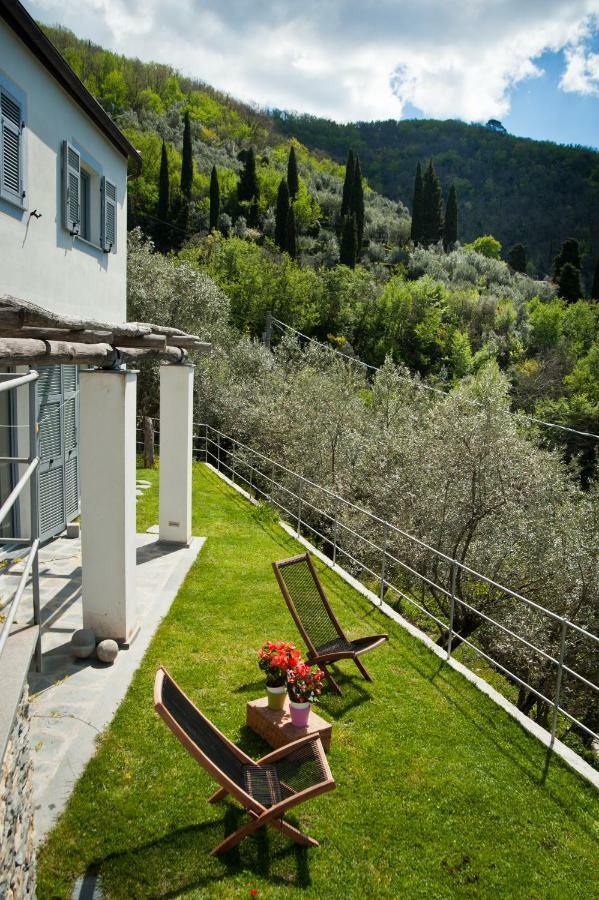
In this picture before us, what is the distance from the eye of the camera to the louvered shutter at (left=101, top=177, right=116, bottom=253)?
937cm

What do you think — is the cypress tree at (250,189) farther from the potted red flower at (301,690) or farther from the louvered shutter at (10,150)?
the potted red flower at (301,690)

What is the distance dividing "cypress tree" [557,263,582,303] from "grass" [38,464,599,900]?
48.6 meters

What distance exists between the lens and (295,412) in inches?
642

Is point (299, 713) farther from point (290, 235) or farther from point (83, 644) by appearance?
point (290, 235)

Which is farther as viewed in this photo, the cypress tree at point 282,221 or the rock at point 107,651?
the cypress tree at point 282,221

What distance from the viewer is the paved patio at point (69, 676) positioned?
4.05m

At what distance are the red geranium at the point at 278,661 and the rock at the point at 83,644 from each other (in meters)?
2.04

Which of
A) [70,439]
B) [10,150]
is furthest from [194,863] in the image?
[70,439]

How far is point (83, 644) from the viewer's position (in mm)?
5551

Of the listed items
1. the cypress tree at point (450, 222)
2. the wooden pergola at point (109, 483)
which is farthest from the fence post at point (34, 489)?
the cypress tree at point (450, 222)

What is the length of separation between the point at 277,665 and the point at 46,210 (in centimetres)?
616

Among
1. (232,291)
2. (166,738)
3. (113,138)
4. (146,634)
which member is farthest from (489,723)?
(232,291)

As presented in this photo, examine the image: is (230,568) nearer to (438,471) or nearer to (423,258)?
(438,471)

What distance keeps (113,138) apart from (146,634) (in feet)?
25.8
